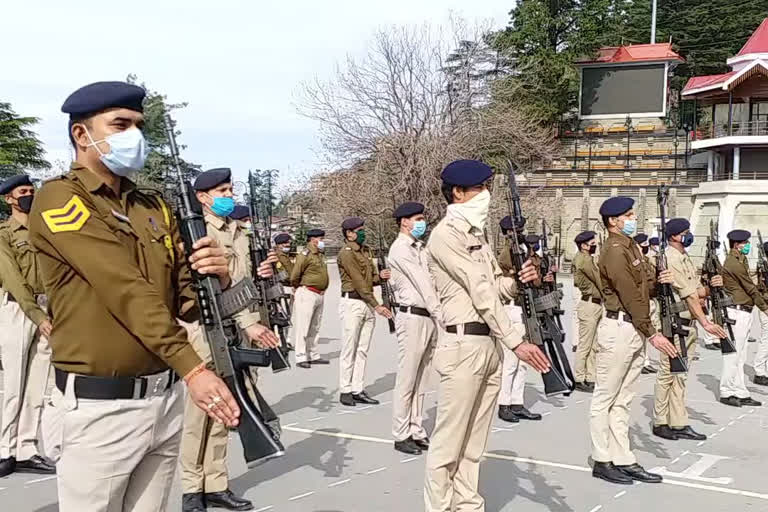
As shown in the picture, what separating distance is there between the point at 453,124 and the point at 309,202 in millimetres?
6328

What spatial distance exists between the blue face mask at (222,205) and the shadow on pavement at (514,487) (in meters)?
2.72

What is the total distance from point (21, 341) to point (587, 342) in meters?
6.83

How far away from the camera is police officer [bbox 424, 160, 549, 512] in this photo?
4.54 meters

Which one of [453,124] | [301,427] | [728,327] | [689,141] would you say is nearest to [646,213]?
[689,141]

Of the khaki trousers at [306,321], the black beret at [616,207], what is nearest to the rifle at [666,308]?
the black beret at [616,207]

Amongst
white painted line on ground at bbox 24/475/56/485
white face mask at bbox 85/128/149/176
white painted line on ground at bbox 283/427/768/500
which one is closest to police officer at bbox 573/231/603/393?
white painted line on ground at bbox 283/427/768/500

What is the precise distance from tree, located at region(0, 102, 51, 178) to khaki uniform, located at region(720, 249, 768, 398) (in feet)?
104

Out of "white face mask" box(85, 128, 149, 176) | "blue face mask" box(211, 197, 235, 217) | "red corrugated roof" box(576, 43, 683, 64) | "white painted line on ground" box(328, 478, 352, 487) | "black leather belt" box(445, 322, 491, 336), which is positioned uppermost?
"red corrugated roof" box(576, 43, 683, 64)

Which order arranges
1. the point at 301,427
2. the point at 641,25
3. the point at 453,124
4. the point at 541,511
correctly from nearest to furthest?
the point at 541,511
the point at 301,427
the point at 453,124
the point at 641,25

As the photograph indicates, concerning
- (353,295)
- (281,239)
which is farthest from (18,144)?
(353,295)

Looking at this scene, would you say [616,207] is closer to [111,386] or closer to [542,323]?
[542,323]

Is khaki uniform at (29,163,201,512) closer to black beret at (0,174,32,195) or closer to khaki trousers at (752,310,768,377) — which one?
black beret at (0,174,32,195)

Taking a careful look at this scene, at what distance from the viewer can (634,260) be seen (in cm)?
604

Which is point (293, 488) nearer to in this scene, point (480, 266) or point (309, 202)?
point (480, 266)
